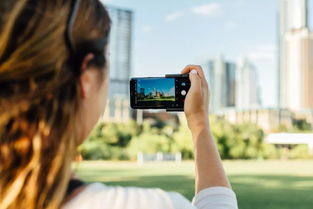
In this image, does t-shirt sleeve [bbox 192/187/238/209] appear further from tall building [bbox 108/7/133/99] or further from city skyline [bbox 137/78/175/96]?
tall building [bbox 108/7/133/99]

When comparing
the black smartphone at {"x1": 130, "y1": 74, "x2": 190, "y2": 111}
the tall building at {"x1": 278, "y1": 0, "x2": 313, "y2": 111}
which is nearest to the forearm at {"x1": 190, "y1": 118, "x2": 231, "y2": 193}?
Result: the black smartphone at {"x1": 130, "y1": 74, "x2": 190, "y2": 111}

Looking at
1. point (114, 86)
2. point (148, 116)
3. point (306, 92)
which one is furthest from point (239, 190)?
point (306, 92)

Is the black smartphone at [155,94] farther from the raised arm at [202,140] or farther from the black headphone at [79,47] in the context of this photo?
the black headphone at [79,47]

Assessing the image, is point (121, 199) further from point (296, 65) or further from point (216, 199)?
point (296, 65)

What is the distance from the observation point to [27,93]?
0.31m

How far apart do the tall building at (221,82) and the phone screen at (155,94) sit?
5641cm

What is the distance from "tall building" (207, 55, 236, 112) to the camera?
57856mm

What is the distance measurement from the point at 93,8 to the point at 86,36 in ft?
0.08

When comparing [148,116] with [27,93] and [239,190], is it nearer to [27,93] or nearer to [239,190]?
[239,190]

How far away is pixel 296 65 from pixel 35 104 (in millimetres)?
50276

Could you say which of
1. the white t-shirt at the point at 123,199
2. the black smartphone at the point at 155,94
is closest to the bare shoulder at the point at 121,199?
the white t-shirt at the point at 123,199

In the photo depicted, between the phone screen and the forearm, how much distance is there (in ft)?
0.37

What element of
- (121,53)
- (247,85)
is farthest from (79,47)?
(247,85)

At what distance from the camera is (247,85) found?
66.6m
